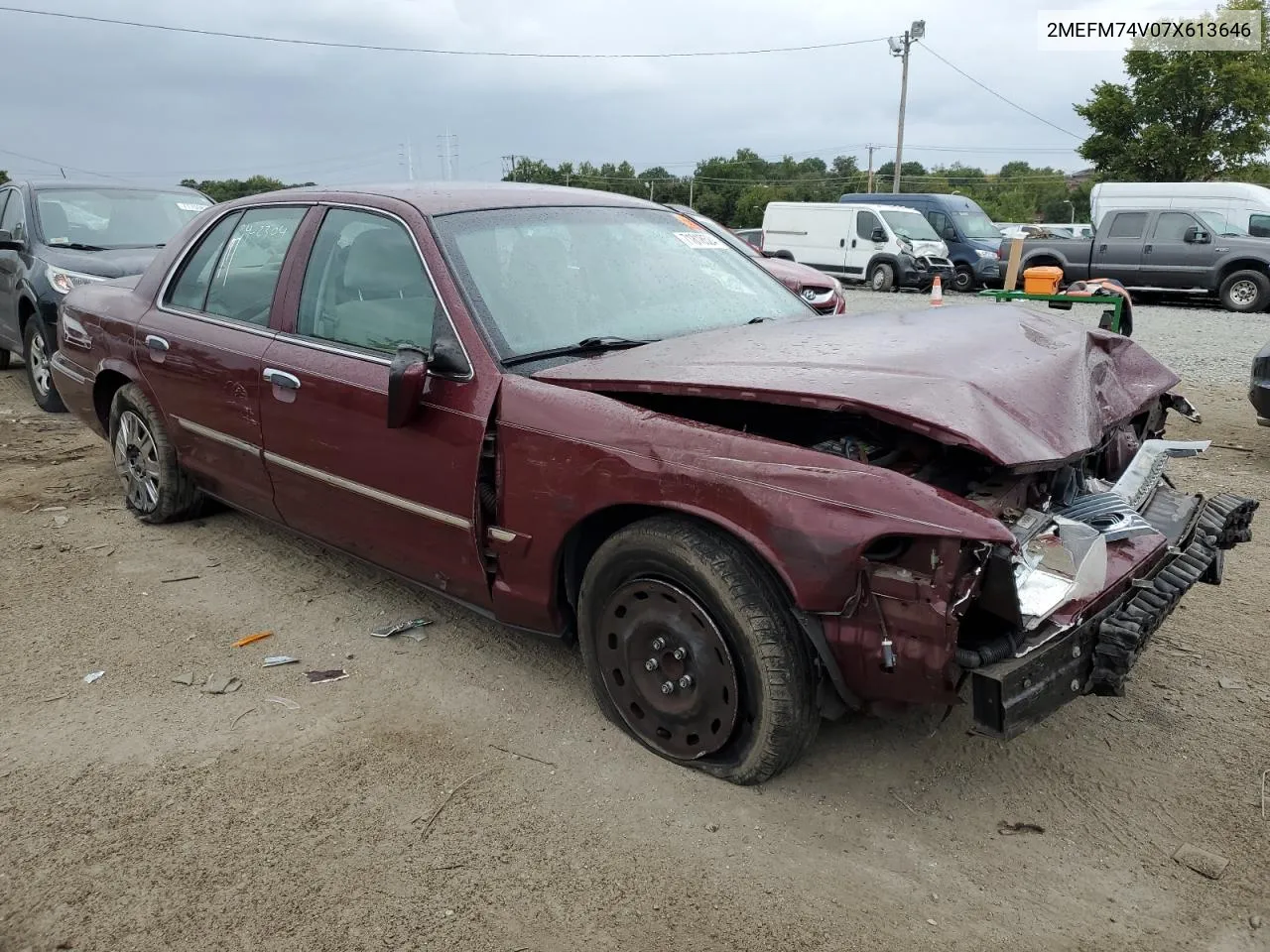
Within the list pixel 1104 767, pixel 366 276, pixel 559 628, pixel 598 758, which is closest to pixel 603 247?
pixel 366 276

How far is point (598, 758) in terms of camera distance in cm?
294

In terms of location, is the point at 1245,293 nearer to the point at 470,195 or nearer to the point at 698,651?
the point at 470,195

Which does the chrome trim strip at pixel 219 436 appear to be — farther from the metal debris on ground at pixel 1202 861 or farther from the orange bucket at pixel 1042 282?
the orange bucket at pixel 1042 282

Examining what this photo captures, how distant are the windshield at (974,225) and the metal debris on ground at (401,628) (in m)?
18.6

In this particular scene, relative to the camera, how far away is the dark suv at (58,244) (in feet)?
23.8

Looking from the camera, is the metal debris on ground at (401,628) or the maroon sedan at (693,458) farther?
the metal debris on ground at (401,628)

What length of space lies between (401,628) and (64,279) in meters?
5.14

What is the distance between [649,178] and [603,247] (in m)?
66.2

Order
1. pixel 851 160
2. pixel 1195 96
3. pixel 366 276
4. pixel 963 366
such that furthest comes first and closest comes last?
pixel 851 160 → pixel 1195 96 → pixel 366 276 → pixel 963 366

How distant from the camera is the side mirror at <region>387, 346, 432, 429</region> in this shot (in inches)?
116

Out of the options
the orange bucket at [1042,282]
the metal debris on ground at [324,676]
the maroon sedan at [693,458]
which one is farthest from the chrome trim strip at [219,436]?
the orange bucket at [1042,282]

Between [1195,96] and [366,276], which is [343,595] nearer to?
[366,276]

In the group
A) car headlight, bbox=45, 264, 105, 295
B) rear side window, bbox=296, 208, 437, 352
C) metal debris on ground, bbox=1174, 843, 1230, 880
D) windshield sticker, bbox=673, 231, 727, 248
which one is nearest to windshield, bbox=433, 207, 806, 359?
windshield sticker, bbox=673, 231, 727, 248

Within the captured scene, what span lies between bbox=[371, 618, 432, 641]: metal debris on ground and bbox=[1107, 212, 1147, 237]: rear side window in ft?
53.6
